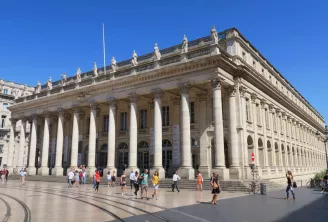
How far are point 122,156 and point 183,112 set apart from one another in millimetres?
12404

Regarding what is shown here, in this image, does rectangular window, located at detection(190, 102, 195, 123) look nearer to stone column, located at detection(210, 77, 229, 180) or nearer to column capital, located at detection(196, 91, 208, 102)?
column capital, located at detection(196, 91, 208, 102)

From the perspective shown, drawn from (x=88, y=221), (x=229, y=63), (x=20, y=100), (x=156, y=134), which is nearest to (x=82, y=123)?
(x=20, y=100)

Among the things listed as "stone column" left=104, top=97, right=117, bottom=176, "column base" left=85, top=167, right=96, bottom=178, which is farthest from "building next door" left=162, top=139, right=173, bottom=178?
"column base" left=85, top=167, right=96, bottom=178

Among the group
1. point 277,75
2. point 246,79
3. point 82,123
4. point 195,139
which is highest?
point 277,75

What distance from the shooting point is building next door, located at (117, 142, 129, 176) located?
34.0 metres

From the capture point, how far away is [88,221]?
30.2ft

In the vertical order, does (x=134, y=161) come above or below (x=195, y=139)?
below

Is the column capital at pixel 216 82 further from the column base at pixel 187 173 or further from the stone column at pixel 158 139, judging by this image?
the column base at pixel 187 173

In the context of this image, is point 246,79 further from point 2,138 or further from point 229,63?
point 2,138

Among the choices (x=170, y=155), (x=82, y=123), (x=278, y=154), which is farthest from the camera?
(x=82, y=123)

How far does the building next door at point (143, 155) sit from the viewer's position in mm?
32531

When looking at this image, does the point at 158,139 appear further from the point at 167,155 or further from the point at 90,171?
the point at 90,171

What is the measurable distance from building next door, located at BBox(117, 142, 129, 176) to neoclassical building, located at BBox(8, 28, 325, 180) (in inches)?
4.6

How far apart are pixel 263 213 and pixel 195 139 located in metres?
17.6
